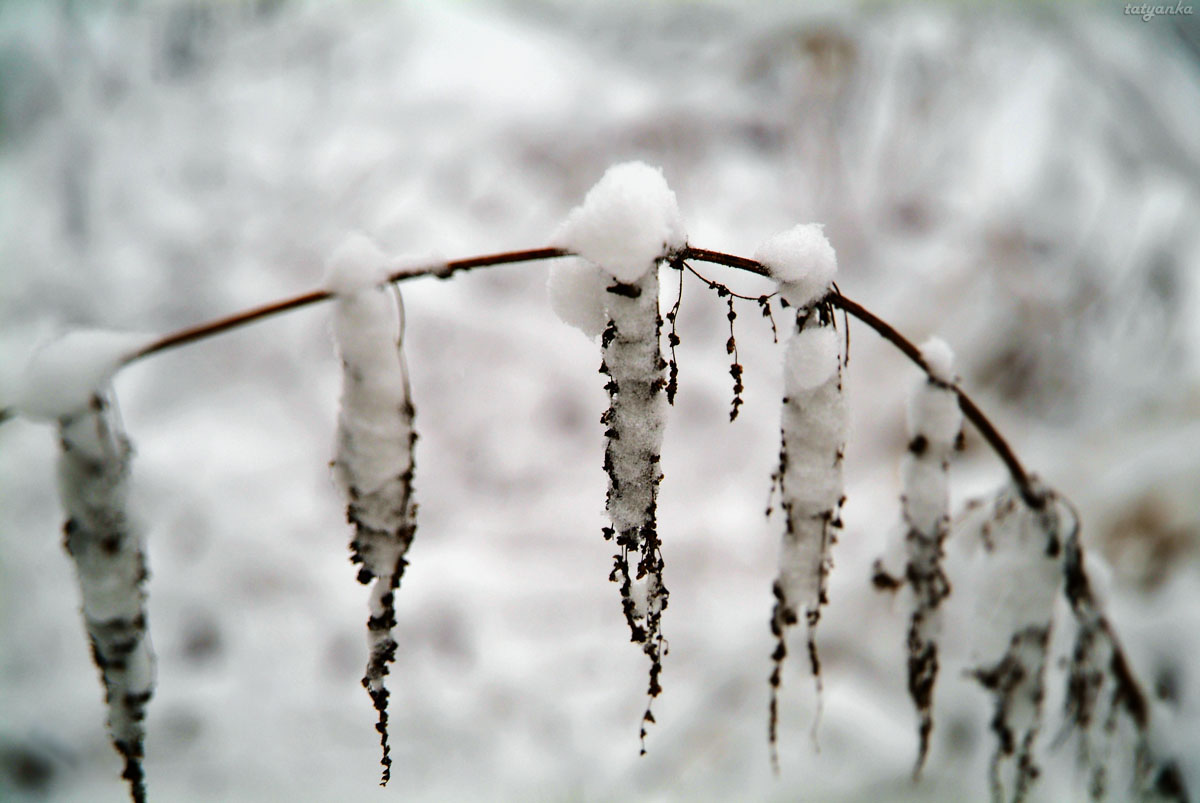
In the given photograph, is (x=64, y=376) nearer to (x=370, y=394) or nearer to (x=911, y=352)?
(x=370, y=394)

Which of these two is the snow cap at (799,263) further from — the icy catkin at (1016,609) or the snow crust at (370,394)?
the icy catkin at (1016,609)

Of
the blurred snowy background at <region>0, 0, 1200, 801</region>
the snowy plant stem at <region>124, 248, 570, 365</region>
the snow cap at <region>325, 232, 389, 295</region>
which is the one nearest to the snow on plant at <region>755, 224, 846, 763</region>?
the snowy plant stem at <region>124, 248, 570, 365</region>

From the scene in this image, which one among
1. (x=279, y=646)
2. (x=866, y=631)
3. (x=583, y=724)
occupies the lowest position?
(x=583, y=724)

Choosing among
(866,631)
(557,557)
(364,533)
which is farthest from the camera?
(557,557)

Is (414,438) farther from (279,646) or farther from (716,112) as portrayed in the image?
(716,112)

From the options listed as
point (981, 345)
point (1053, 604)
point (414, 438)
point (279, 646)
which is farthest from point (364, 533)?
point (981, 345)

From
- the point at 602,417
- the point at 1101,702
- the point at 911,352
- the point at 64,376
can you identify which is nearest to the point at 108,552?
the point at 64,376
